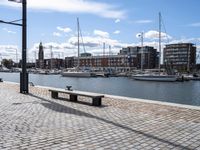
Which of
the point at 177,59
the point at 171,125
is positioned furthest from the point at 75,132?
the point at 177,59

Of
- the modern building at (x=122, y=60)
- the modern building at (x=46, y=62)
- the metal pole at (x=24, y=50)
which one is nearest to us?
the metal pole at (x=24, y=50)

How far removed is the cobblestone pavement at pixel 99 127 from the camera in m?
7.34

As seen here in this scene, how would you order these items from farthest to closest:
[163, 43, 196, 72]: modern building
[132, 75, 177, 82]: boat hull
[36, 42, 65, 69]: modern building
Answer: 1. [36, 42, 65, 69]: modern building
2. [163, 43, 196, 72]: modern building
3. [132, 75, 177, 82]: boat hull

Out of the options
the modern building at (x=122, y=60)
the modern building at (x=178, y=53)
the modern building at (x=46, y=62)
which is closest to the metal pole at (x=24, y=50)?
the modern building at (x=122, y=60)

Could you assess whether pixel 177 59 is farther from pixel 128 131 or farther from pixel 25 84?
pixel 128 131

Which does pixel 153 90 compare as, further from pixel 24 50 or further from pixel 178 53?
pixel 178 53

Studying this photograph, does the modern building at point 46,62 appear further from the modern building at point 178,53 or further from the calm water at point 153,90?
the calm water at point 153,90

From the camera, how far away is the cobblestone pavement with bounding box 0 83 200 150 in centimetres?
734

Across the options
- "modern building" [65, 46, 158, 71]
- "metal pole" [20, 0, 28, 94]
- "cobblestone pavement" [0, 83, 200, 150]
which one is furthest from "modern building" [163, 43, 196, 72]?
"cobblestone pavement" [0, 83, 200, 150]

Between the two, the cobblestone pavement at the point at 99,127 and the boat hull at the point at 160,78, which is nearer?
the cobblestone pavement at the point at 99,127

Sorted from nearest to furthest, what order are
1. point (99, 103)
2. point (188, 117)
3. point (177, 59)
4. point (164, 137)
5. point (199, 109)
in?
point (164, 137) → point (188, 117) → point (199, 109) → point (99, 103) → point (177, 59)

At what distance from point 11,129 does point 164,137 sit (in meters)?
4.03

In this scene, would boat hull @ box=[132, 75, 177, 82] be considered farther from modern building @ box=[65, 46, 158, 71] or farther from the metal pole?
the metal pole

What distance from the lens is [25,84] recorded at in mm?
19453
